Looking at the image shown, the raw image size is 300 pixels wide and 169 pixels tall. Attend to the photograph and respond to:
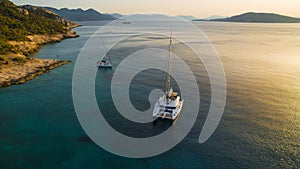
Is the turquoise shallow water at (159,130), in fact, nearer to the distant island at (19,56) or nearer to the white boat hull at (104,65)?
the distant island at (19,56)

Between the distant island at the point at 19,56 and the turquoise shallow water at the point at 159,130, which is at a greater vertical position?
the distant island at the point at 19,56

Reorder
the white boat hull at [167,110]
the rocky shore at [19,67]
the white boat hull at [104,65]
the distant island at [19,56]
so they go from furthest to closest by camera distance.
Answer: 1. the white boat hull at [104,65]
2. the distant island at [19,56]
3. the rocky shore at [19,67]
4. the white boat hull at [167,110]

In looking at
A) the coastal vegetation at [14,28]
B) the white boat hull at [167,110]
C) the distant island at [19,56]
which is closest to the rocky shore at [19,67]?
the distant island at [19,56]

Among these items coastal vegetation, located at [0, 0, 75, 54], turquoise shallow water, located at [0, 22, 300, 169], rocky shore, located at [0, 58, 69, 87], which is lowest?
turquoise shallow water, located at [0, 22, 300, 169]

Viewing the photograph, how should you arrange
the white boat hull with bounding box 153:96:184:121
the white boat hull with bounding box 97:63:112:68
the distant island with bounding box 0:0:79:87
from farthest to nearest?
the white boat hull with bounding box 97:63:112:68 < the distant island with bounding box 0:0:79:87 < the white boat hull with bounding box 153:96:184:121

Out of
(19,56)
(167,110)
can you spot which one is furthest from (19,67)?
(167,110)

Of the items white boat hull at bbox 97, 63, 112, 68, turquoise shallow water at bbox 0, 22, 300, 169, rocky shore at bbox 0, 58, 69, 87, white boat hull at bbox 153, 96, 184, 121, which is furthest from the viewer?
white boat hull at bbox 97, 63, 112, 68

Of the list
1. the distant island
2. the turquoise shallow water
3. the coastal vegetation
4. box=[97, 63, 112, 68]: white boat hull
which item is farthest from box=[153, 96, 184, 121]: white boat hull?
the coastal vegetation

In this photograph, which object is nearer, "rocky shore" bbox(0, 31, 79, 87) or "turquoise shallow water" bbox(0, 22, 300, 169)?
"turquoise shallow water" bbox(0, 22, 300, 169)

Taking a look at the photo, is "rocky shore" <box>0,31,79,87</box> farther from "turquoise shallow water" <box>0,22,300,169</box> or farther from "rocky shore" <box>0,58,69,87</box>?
"turquoise shallow water" <box>0,22,300,169</box>

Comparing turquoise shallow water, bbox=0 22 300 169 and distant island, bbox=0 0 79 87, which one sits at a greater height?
distant island, bbox=0 0 79 87
